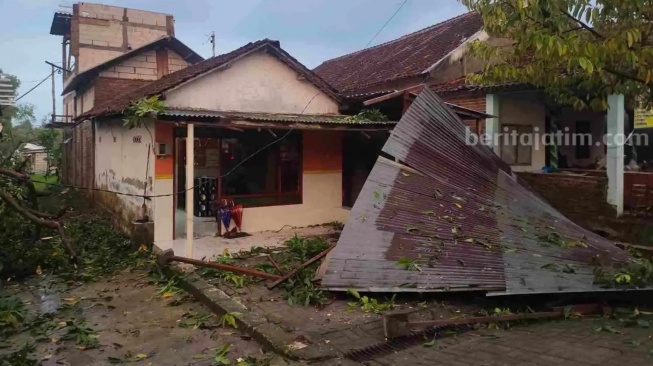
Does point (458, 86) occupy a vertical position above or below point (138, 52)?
below

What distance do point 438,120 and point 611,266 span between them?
3016mm

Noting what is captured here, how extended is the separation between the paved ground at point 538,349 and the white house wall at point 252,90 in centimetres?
702

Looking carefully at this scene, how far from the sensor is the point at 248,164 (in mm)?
11023

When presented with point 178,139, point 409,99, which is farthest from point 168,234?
point 409,99

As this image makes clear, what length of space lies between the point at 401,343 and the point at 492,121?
8.52m

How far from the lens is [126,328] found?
6246 mm

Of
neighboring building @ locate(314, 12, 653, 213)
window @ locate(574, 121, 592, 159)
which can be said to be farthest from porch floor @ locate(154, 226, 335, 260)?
window @ locate(574, 121, 592, 159)

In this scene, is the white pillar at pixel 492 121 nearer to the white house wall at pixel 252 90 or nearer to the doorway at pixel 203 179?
the white house wall at pixel 252 90

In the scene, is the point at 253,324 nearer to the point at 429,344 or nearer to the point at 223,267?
the point at 223,267

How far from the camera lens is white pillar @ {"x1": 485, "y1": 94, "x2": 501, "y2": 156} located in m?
12.3

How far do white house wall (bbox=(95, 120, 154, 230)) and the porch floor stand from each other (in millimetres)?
898

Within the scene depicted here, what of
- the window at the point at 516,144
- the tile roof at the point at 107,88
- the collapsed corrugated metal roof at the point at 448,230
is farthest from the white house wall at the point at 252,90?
the tile roof at the point at 107,88

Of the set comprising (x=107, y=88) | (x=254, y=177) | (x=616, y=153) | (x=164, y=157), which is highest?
(x=107, y=88)

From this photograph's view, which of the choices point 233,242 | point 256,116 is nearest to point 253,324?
point 233,242
